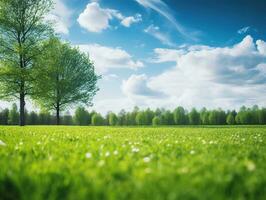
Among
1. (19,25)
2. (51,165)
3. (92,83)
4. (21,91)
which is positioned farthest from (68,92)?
(51,165)

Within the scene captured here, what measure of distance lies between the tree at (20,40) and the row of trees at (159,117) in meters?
52.0

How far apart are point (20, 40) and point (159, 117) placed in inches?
2754

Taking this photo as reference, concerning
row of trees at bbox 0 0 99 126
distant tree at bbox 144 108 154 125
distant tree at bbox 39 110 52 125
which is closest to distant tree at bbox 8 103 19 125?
→ distant tree at bbox 39 110 52 125

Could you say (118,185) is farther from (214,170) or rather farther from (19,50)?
(19,50)

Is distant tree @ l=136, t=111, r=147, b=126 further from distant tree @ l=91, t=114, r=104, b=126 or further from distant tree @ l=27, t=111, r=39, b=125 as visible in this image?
distant tree @ l=27, t=111, r=39, b=125

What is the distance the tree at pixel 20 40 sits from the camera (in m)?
27.0

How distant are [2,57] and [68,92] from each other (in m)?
11.6

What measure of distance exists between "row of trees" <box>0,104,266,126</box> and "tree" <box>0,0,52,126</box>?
5198 centimetres

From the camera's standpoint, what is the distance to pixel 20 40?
28188mm

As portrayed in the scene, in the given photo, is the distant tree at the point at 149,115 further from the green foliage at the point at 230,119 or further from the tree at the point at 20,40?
the tree at the point at 20,40

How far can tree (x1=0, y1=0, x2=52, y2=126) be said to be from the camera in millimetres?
26981

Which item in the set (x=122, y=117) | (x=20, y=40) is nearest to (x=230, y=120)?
(x=122, y=117)

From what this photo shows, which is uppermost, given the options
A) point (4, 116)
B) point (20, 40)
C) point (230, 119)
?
point (20, 40)

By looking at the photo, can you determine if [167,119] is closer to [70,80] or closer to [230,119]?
[230,119]
